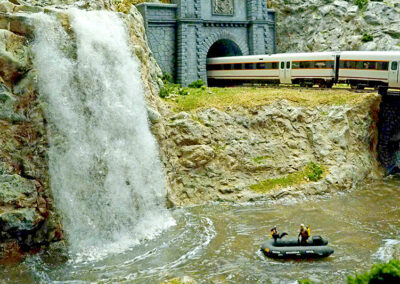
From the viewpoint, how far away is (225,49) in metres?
48.3

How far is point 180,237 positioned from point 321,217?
8.40 m

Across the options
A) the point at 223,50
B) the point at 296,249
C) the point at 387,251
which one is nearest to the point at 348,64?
the point at 223,50

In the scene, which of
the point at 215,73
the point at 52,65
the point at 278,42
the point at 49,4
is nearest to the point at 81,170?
the point at 52,65

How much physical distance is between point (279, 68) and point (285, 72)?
2.24 feet

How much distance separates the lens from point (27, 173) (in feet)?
72.3

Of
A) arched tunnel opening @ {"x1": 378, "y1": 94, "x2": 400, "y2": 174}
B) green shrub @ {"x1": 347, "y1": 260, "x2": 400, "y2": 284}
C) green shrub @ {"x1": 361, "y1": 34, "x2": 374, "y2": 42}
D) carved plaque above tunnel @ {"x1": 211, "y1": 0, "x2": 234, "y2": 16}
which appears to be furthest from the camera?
green shrub @ {"x1": 361, "y1": 34, "x2": 374, "y2": 42}

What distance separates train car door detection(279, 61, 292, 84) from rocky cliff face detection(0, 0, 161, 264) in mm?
22445

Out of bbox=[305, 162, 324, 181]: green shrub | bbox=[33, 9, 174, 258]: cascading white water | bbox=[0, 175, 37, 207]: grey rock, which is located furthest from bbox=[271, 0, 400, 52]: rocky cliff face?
bbox=[0, 175, 37, 207]: grey rock

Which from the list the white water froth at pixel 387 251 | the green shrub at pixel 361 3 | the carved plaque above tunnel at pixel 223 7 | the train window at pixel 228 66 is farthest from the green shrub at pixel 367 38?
the white water froth at pixel 387 251

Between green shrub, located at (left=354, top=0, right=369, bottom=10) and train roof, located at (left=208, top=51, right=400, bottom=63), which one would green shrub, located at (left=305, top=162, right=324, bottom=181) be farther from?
green shrub, located at (left=354, top=0, right=369, bottom=10)

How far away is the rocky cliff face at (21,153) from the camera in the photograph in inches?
822

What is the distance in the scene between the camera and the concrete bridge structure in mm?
41062

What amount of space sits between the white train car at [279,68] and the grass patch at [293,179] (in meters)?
9.99

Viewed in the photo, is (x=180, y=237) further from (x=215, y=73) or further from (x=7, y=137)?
(x=215, y=73)
